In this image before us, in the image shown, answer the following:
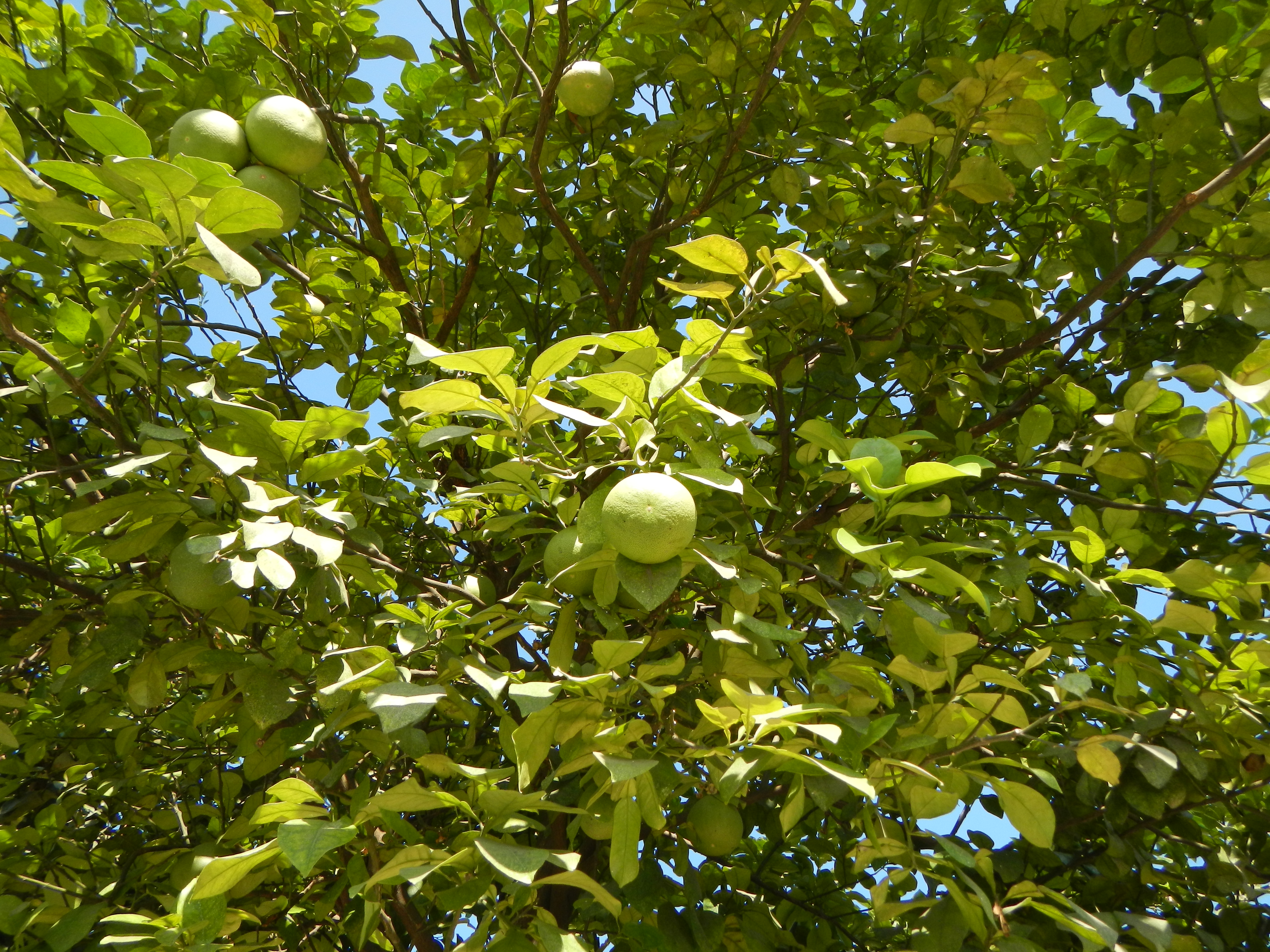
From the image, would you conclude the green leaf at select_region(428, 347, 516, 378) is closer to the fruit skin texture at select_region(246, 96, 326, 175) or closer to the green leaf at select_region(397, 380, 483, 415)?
the green leaf at select_region(397, 380, 483, 415)

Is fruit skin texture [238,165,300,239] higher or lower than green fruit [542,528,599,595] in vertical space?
higher

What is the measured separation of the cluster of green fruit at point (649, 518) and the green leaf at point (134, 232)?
76 cm

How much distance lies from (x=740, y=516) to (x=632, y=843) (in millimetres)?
698

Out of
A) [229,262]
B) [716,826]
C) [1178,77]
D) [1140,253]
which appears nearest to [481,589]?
[716,826]

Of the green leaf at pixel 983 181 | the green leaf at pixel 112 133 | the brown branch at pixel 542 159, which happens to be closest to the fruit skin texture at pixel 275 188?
the green leaf at pixel 112 133

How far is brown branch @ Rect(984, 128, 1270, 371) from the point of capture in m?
2.10

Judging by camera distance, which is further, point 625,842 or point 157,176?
point 625,842

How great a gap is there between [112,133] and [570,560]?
965 mm

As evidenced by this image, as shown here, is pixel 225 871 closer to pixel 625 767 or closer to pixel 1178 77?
pixel 625 767

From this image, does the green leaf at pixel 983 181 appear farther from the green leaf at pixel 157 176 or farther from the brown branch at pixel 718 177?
the green leaf at pixel 157 176

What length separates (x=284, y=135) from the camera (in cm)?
196

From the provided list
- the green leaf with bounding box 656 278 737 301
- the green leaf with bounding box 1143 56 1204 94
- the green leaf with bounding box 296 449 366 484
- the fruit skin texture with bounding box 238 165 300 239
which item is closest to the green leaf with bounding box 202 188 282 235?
the fruit skin texture with bounding box 238 165 300 239

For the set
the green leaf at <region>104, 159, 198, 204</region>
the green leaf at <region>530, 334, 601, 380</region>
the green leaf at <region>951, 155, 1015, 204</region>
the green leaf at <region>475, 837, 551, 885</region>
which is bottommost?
the green leaf at <region>475, 837, 551, 885</region>

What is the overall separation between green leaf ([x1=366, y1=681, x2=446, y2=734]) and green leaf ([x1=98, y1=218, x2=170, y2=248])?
74 cm
